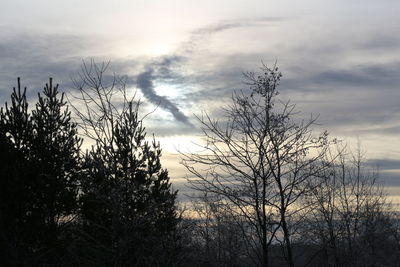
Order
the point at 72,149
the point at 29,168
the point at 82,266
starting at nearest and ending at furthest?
1. the point at 82,266
2. the point at 29,168
3. the point at 72,149

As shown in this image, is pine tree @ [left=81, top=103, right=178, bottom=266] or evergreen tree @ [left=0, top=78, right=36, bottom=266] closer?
pine tree @ [left=81, top=103, right=178, bottom=266]

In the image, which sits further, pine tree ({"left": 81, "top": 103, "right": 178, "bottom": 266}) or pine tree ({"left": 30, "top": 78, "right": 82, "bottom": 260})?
pine tree ({"left": 30, "top": 78, "right": 82, "bottom": 260})

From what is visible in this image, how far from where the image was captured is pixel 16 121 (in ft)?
63.3

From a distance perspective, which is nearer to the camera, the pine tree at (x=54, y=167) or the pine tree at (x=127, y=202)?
the pine tree at (x=127, y=202)

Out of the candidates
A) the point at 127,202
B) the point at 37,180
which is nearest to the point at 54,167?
the point at 37,180

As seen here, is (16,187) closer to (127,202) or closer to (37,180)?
(37,180)

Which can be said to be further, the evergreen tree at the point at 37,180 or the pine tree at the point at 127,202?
the evergreen tree at the point at 37,180

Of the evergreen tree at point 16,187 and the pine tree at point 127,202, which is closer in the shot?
the pine tree at point 127,202

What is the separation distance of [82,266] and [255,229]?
25.3 ft

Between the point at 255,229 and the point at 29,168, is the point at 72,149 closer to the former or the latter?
the point at 29,168

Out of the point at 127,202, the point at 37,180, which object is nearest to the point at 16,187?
the point at 37,180

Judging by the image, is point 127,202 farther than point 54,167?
No

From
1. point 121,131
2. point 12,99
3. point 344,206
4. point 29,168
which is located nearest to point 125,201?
point 121,131

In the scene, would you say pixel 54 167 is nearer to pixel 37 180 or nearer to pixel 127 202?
pixel 37 180
